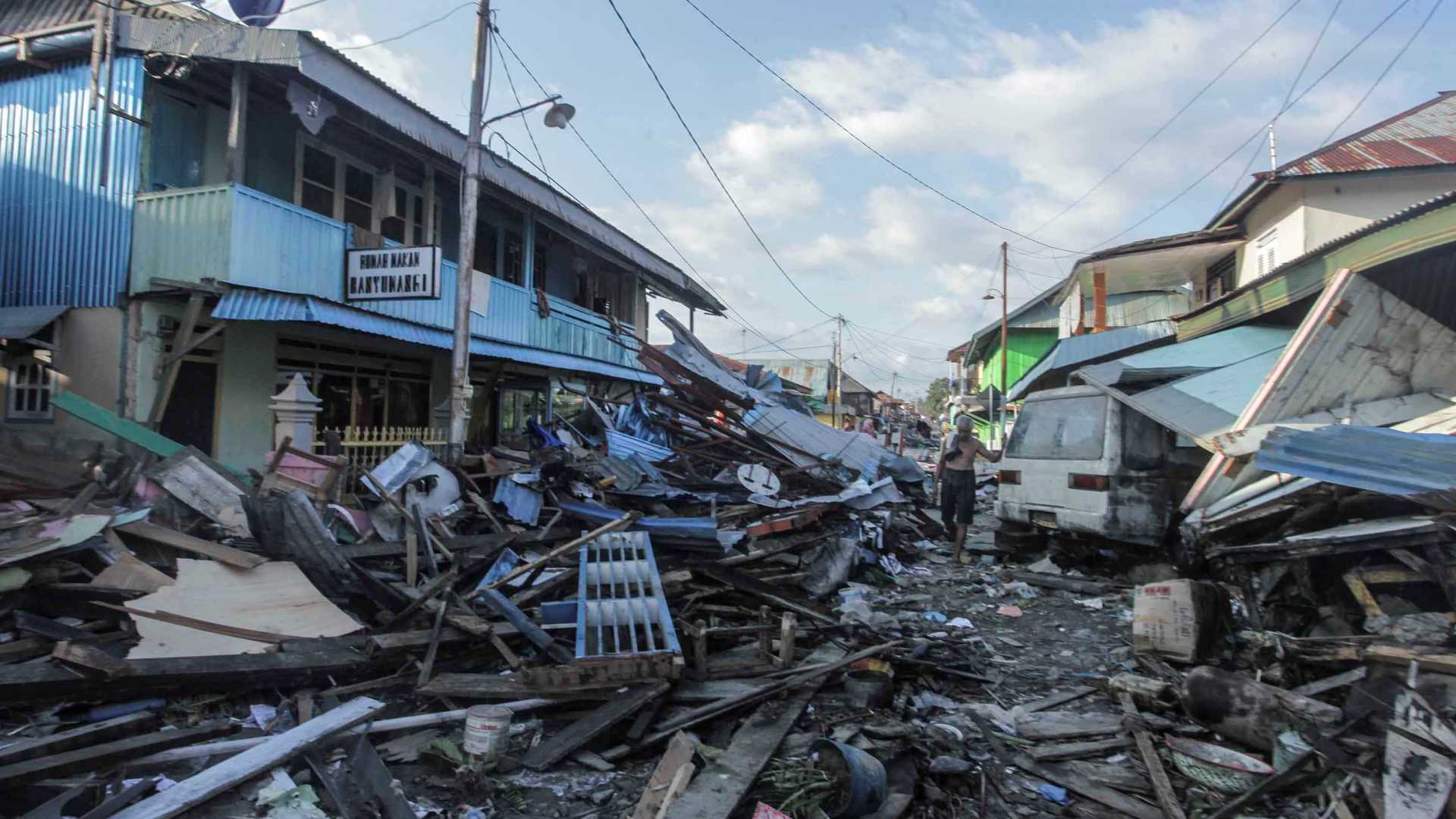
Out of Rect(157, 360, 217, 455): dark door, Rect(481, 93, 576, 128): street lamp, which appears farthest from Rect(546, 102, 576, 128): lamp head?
Rect(157, 360, 217, 455): dark door

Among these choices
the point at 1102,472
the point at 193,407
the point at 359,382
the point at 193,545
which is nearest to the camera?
the point at 193,545

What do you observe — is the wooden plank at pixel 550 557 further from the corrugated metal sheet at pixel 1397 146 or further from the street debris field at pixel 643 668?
the corrugated metal sheet at pixel 1397 146

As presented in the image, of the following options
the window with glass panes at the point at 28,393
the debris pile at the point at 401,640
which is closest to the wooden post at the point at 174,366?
the debris pile at the point at 401,640

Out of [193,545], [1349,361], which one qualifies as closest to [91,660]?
[193,545]

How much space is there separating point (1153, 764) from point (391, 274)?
→ 8694 millimetres

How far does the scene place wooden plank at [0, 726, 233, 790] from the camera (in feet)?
9.00

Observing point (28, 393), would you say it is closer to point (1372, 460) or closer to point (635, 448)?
point (635, 448)

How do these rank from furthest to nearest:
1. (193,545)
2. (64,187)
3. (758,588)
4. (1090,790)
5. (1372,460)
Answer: (64,187)
(758,588)
(193,545)
(1372,460)
(1090,790)

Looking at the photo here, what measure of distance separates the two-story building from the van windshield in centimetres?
694

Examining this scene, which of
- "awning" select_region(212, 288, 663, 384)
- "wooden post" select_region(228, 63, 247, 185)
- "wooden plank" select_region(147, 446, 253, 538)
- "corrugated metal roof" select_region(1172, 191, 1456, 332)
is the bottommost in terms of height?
"wooden plank" select_region(147, 446, 253, 538)

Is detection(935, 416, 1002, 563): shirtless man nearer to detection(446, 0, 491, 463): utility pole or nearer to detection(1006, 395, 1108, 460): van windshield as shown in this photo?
detection(1006, 395, 1108, 460): van windshield

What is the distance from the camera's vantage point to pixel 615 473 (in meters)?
8.21

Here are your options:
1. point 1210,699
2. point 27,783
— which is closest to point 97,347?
point 27,783

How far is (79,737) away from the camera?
10.3 ft
